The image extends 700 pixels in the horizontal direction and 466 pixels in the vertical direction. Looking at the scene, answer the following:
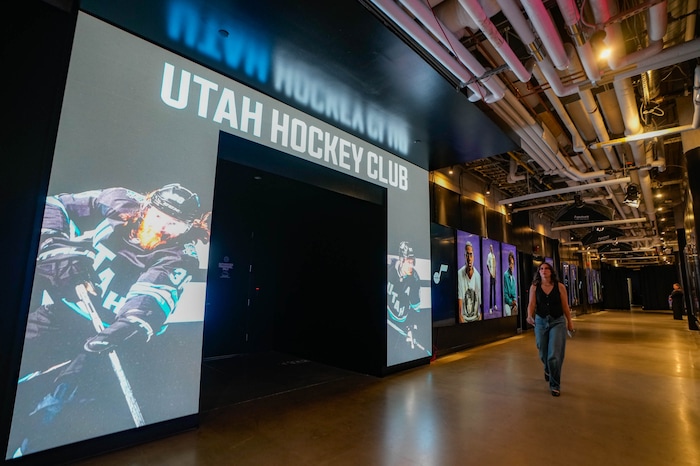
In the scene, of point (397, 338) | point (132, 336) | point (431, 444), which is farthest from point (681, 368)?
point (132, 336)

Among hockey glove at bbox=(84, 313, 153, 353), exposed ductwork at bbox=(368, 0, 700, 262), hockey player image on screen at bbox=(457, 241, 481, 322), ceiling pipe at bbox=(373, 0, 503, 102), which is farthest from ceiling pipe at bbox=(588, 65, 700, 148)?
hockey glove at bbox=(84, 313, 153, 353)

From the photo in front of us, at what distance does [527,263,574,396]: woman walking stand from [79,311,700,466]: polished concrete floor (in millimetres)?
324

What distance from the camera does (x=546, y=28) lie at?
8.41ft

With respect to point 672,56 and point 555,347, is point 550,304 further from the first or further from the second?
point 672,56

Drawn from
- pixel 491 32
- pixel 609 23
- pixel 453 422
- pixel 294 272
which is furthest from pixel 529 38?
pixel 294 272

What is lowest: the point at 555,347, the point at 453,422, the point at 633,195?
the point at 453,422

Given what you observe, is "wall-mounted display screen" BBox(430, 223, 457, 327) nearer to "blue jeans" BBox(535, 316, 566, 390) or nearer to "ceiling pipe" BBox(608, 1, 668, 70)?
"blue jeans" BBox(535, 316, 566, 390)

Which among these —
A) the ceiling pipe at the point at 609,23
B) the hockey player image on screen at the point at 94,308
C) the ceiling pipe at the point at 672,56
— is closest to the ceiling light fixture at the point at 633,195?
the ceiling pipe at the point at 672,56

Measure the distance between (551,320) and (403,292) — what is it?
1.93m

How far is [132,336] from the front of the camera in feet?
8.43

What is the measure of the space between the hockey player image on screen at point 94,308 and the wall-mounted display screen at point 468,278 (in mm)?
5277

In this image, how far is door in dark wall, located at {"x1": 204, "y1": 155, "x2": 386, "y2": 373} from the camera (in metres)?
4.91

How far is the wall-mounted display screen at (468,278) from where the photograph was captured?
21.8 feet

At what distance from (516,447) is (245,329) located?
15.5 ft
